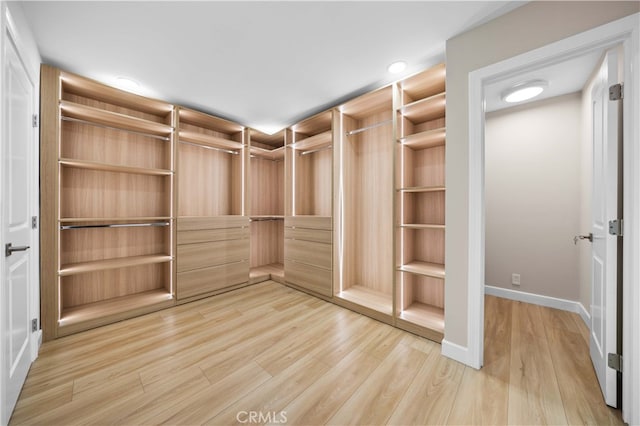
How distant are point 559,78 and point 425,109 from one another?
144cm

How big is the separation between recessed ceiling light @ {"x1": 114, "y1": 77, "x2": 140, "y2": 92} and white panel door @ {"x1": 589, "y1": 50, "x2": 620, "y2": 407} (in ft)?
12.5

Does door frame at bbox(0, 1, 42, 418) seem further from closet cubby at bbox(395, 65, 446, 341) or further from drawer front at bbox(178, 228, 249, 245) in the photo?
closet cubby at bbox(395, 65, 446, 341)

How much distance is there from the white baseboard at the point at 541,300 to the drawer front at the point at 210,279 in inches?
134

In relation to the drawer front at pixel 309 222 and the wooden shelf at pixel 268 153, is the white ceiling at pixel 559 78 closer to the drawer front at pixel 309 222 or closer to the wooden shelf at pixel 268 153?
the drawer front at pixel 309 222

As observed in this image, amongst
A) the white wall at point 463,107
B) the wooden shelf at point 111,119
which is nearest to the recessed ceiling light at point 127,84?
the wooden shelf at point 111,119

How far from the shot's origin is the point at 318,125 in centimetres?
335

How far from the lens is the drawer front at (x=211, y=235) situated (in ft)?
9.55

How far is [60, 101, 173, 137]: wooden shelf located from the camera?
2279mm

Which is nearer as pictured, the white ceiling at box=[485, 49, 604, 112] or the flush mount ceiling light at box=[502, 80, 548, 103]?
the white ceiling at box=[485, 49, 604, 112]

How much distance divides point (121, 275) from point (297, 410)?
8.87 feet

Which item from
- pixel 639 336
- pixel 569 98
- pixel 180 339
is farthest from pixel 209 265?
pixel 569 98

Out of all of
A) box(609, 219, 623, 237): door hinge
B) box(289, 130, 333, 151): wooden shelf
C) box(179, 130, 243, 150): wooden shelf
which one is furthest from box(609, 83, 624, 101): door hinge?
box(179, 130, 243, 150): wooden shelf

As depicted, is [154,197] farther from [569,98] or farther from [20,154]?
[569,98]

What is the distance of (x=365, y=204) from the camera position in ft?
10.2
